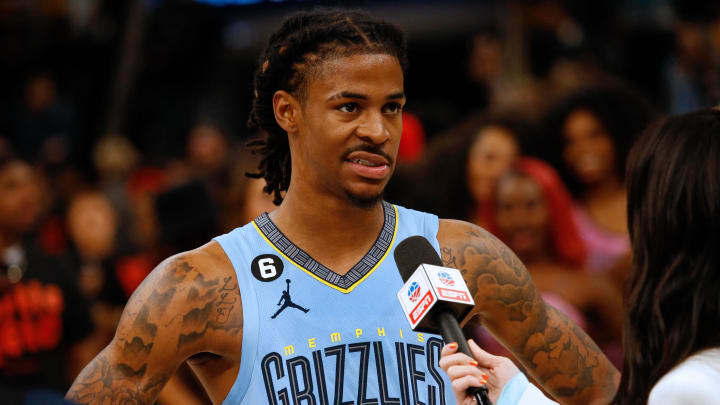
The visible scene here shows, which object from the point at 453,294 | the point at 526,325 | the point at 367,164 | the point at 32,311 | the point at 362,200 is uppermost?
the point at 367,164

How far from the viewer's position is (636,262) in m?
2.71

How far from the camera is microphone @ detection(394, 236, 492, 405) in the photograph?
2543mm

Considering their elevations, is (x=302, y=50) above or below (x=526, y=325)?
above

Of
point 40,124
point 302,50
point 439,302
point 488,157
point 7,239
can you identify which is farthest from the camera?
point 40,124

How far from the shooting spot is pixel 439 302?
257cm

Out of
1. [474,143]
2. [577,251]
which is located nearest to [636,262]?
[577,251]

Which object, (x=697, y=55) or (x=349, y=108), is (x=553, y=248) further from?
(x=697, y=55)

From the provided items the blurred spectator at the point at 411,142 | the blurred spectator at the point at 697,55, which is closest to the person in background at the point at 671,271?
the blurred spectator at the point at 411,142

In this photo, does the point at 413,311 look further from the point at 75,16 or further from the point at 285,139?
the point at 75,16

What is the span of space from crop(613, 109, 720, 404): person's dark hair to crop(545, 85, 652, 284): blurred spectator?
11.3ft

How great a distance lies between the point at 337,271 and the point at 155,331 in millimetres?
615

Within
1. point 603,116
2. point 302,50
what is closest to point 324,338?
point 302,50

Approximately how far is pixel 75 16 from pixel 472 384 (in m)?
10.8

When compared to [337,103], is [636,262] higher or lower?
lower
